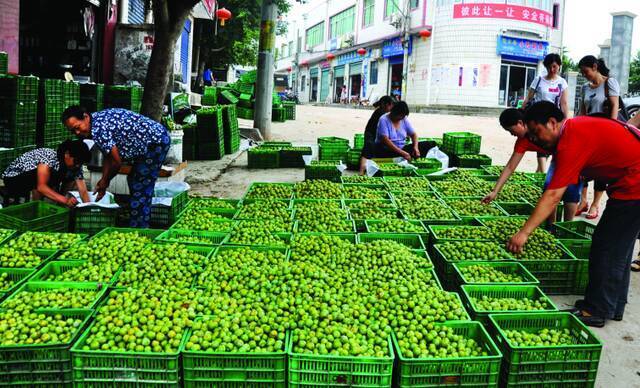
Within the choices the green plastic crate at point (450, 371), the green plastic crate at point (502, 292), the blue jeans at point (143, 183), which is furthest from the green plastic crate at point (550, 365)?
the blue jeans at point (143, 183)

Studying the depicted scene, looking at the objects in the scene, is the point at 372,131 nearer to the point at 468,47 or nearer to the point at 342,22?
the point at 468,47

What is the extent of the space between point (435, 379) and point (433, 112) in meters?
29.7

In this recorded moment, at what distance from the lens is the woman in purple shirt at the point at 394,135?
857 cm

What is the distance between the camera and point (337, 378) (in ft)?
9.11

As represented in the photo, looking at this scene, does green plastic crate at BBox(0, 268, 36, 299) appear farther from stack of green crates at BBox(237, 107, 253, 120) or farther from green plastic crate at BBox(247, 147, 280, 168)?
stack of green crates at BBox(237, 107, 253, 120)

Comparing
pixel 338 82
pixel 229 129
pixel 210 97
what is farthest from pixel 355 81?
pixel 229 129

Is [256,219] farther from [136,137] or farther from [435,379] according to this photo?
[435,379]

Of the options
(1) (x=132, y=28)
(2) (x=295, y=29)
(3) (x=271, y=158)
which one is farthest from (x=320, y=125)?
(2) (x=295, y=29)

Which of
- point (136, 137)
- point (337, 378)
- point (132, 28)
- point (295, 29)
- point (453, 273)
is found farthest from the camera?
point (295, 29)

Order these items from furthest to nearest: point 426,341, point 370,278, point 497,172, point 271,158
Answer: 1. point 271,158
2. point 497,172
3. point 370,278
4. point 426,341

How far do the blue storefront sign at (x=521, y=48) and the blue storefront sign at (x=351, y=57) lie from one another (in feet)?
46.8

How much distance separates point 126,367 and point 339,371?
111cm

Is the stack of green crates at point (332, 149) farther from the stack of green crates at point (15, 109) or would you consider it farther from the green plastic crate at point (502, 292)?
the green plastic crate at point (502, 292)

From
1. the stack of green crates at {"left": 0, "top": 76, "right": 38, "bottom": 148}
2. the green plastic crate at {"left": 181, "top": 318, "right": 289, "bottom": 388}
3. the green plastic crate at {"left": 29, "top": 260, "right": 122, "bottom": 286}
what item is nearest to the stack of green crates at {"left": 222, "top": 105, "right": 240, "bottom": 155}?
the stack of green crates at {"left": 0, "top": 76, "right": 38, "bottom": 148}
